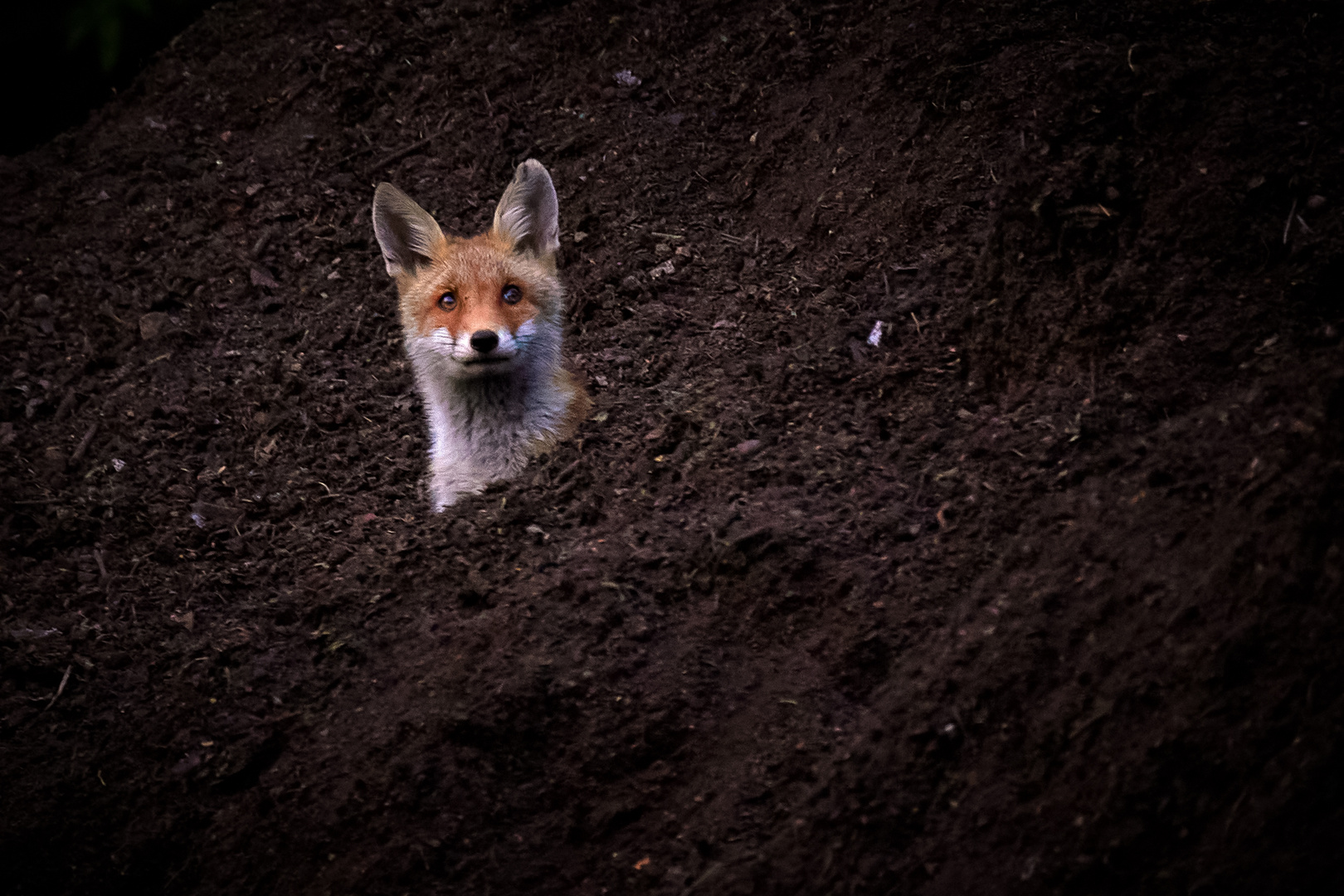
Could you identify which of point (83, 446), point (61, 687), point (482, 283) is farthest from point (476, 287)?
point (61, 687)

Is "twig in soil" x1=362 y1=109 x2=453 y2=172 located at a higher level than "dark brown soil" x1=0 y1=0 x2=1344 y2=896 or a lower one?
higher

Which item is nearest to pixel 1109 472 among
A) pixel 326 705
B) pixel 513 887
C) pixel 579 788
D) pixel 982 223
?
pixel 982 223

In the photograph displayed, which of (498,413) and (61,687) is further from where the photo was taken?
A: (498,413)

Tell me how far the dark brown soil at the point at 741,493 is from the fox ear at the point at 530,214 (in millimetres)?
380

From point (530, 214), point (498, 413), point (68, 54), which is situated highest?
point (68, 54)

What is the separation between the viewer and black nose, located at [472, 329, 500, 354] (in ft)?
12.1

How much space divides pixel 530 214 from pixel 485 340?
3.16 ft

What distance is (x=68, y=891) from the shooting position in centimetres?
262

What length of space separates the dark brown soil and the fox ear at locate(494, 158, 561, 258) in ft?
1.25

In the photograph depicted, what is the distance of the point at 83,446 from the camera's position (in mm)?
4172

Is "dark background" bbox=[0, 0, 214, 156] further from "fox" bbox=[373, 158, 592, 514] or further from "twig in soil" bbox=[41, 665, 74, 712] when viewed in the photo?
"twig in soil" bbox=[41, 665, 74, 712]

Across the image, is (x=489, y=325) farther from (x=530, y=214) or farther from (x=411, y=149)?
(x=411, y=149)

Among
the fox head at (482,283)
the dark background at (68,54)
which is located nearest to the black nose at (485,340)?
the fox head at (482,283)

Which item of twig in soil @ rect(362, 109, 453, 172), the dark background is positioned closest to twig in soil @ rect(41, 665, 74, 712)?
twig in soil @ rect(362, 109, 453, 172)
